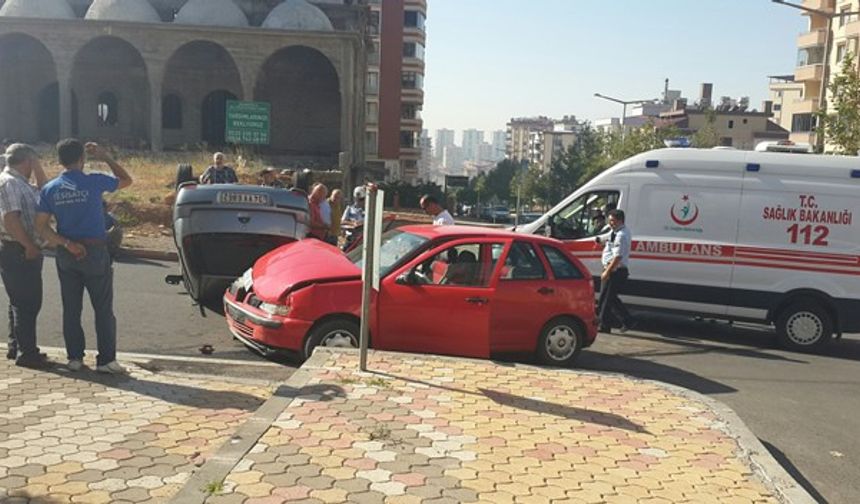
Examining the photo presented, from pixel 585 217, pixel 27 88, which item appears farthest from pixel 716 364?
pixel 27 88

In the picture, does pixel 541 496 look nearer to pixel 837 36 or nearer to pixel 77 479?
pixel 77 479

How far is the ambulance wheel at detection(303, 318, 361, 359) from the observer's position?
730 centimetres

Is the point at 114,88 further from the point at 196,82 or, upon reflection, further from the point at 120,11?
the point at 120,11

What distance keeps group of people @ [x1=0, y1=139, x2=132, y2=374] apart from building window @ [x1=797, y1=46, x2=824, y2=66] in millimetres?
58460

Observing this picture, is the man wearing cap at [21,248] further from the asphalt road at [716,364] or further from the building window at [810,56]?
the building window at [810,56]

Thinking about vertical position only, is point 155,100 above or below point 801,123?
below

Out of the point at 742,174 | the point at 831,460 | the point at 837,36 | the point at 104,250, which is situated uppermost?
the point at 837,36

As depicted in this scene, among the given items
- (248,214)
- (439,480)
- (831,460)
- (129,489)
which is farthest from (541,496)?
(248,214)

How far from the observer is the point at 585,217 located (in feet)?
37.6

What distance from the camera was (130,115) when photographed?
38938 millimetres

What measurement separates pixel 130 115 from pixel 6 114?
5.82 m

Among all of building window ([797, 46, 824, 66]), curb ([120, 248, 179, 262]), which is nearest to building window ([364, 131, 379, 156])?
building window ([797, 46, 824, 66])

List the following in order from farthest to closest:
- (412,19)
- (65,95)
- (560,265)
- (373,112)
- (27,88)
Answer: (412,19), (373,112), (27,88), (65,95), (560,265)

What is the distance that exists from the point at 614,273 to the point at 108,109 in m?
35.0
